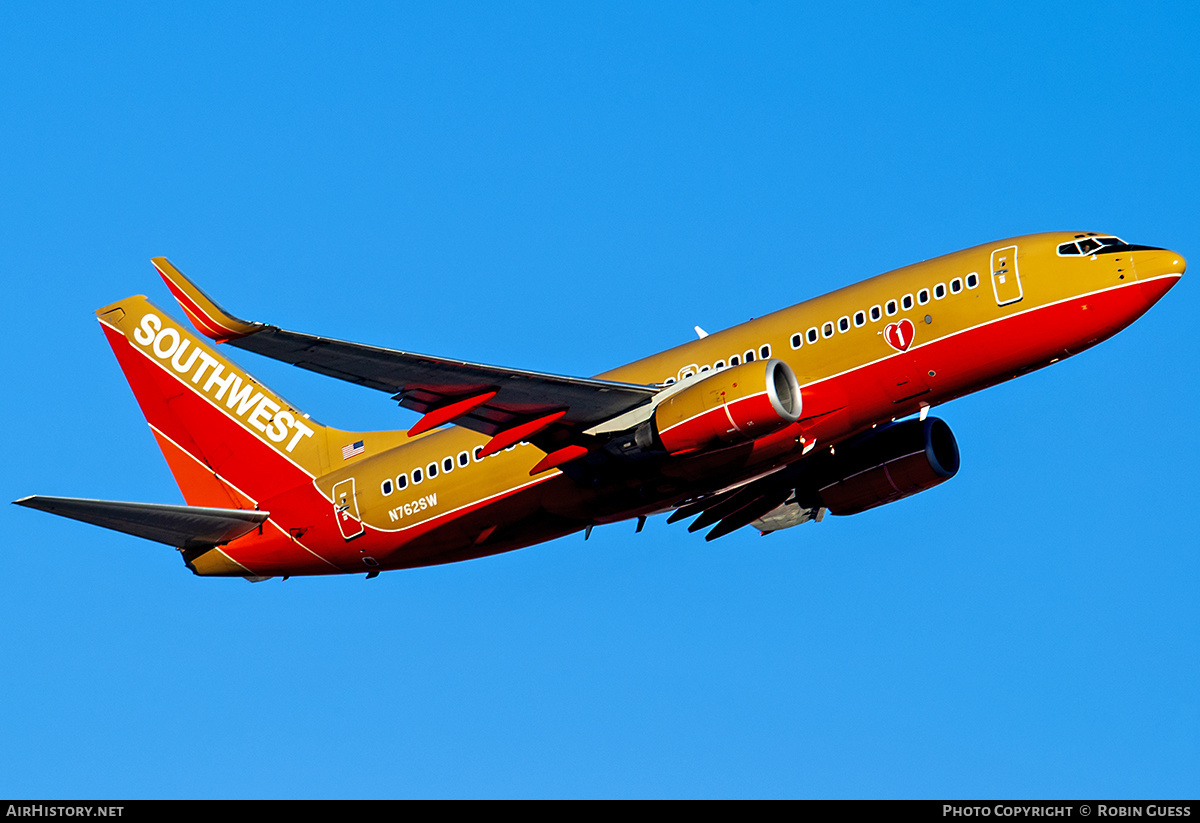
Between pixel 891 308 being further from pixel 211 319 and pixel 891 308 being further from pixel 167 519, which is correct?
pixel 167 519

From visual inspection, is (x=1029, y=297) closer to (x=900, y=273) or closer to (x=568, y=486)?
(x=900, y=273)

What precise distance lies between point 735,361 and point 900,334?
430cm

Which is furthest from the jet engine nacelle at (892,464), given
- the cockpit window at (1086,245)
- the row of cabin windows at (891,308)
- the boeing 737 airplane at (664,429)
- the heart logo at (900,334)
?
the cockpit window at (1086,245)

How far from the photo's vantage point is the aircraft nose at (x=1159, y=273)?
117 feet

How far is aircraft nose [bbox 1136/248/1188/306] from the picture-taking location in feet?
117

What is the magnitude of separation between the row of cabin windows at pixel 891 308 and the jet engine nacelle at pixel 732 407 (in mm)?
1817

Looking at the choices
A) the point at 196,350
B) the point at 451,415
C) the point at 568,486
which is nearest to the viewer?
the point at 451,415

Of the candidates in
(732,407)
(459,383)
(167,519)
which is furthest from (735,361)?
(167,519)

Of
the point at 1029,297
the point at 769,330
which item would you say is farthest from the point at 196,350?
the point at 1029,297

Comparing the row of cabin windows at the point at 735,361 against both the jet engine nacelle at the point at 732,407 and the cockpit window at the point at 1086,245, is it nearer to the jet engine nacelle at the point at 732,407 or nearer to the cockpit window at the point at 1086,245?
the jet engine nacelle at the point at 732,407
